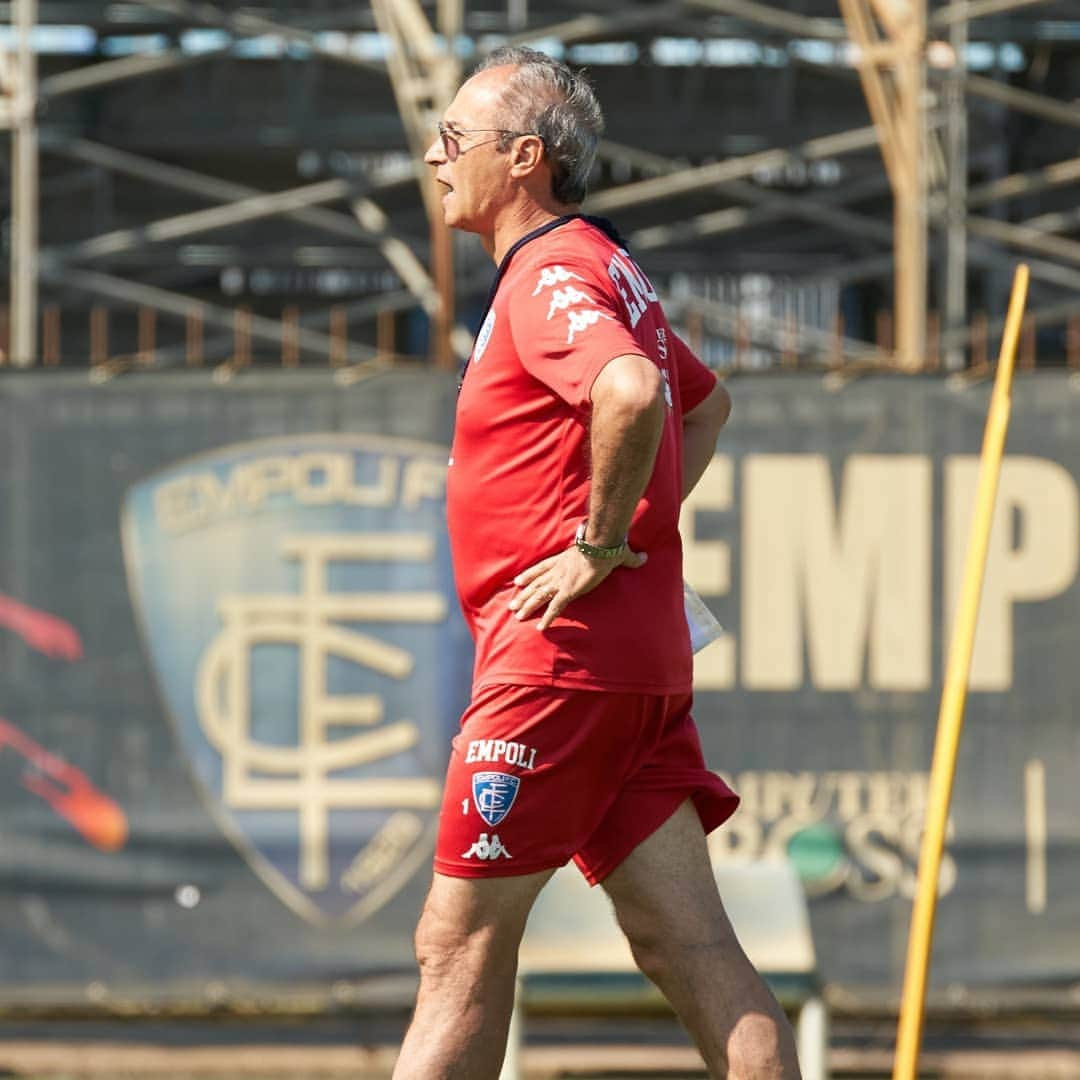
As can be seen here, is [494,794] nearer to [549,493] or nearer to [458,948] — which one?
[458,948]

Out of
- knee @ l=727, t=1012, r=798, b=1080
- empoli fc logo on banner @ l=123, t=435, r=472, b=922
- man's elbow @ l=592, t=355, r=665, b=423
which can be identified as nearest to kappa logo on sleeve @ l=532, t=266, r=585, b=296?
man's elbow @ l=592, t=355, r=665, b=423

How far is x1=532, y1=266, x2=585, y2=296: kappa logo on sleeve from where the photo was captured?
314 centimetres

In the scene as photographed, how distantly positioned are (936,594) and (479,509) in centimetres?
327

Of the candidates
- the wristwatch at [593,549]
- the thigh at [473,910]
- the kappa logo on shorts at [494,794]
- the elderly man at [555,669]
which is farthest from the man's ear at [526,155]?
the thigh at [473,910]

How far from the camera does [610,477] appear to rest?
3.08 metres

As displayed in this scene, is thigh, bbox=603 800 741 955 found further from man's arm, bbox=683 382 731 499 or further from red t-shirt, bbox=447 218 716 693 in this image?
man's arm, bbox=683 382 731 499

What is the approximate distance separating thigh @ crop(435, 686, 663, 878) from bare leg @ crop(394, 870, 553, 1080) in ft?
0.12

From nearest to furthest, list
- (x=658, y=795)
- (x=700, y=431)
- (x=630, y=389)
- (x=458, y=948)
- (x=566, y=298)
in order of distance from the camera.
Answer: (x=630, y=389), (x=566, y=298), (x=458, y=948), (x=658, y=795), (x=700, y=431)

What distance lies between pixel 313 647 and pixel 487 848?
3.15 meters

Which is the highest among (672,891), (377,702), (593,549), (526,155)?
(526,155)

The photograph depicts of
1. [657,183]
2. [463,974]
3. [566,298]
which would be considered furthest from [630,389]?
[657,183]

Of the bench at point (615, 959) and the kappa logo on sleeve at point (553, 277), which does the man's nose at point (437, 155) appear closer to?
the kappa logo on sleeve at point (553, 277)

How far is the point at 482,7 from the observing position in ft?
44.1

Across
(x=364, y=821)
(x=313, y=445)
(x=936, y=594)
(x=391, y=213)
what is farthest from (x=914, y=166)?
(x=391, y=213)
